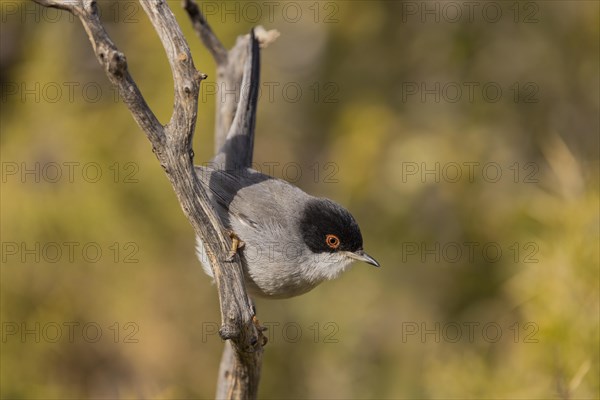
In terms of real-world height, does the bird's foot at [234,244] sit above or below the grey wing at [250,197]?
below

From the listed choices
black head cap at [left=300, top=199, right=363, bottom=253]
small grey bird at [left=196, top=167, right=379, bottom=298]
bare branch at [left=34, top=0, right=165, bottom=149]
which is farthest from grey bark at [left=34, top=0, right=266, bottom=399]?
black head cap at [left=300, top=199, right=363, bottom=253]

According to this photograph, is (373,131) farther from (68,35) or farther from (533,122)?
(68,35)

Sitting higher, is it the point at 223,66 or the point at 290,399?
the point at 223,66

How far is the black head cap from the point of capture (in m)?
3.28

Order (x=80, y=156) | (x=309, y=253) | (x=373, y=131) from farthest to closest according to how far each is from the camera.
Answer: (x=373, y=131) < (x=80, y=156) < (x=309, y=253)

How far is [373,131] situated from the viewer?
4.91 metres

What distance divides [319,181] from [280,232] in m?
1.87

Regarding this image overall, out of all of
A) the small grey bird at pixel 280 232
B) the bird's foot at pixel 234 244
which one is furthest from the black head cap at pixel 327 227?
the bird's foot at pixel 234 244

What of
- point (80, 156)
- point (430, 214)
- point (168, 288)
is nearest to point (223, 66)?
point (80, 156)

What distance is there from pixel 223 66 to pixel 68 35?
135 cm

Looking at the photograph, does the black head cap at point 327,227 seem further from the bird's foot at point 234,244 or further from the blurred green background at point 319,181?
the blurred green background at point 319,181

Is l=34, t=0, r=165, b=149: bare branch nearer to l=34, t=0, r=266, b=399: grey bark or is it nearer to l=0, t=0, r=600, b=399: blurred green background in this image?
l=34, t=0, r=266, b=399: grey bark

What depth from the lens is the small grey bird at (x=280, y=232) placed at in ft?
10.2

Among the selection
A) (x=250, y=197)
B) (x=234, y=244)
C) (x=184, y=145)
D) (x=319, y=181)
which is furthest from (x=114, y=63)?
(x=319, y=181)
